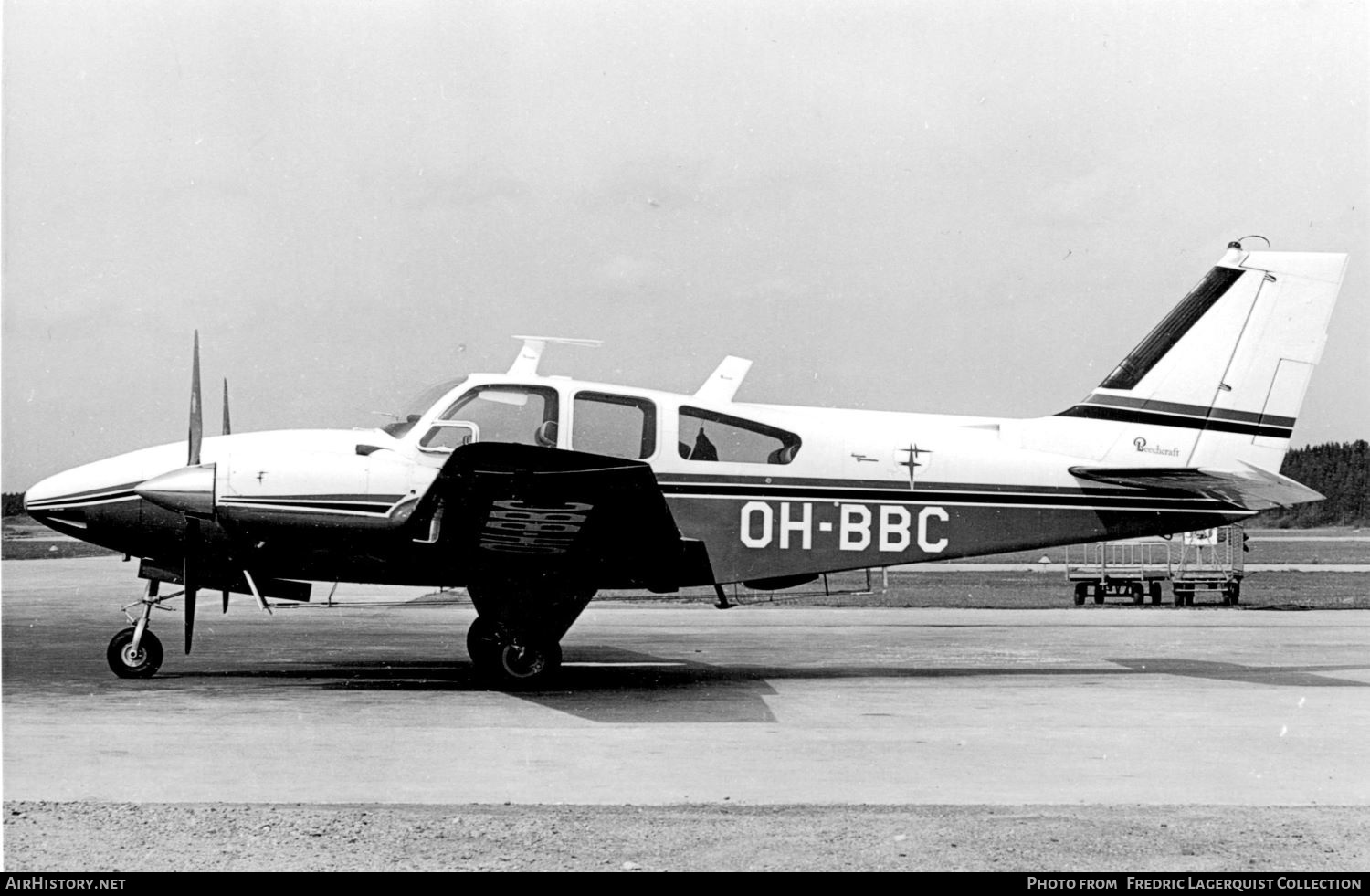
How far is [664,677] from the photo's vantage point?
11.0 metres

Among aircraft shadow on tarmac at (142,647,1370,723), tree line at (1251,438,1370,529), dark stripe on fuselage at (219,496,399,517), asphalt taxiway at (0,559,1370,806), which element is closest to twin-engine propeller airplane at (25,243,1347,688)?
dark stripe on fuselage at (219,496,399,517)

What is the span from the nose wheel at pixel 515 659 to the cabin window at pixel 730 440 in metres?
2.04

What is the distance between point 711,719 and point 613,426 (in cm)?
278

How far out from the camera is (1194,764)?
→ 277 inches

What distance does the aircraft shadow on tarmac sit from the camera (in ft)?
29.6

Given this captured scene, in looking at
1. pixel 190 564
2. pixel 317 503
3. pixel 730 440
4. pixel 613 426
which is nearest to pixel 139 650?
pixel 190 564

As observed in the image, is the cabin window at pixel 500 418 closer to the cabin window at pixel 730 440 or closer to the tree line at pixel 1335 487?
the cabin window at pixel 730 440

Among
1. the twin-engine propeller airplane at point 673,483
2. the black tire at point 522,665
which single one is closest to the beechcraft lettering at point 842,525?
the twin-engine propeller airplane at point 673,483

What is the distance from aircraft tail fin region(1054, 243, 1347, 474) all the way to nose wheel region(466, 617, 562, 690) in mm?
5305

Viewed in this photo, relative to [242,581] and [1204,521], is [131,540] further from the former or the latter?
[1204,521]

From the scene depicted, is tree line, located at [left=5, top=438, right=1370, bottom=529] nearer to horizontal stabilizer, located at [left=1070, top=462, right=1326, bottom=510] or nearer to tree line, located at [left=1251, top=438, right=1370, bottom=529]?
tree line, located at [left=1251, top=438, right=1370, bottom=529]

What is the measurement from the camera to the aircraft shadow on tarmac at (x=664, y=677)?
901 cm

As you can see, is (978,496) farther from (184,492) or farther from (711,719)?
(184,492)

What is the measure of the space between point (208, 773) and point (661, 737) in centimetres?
274
